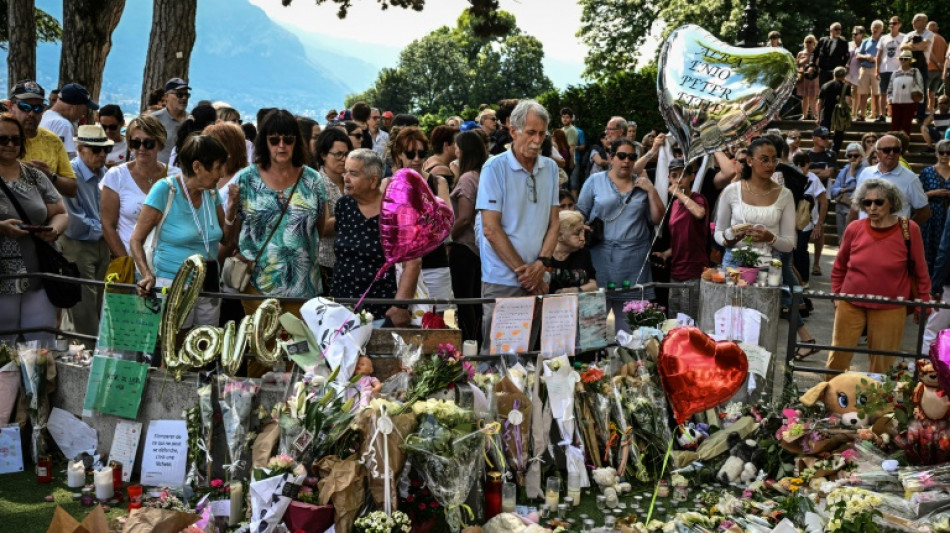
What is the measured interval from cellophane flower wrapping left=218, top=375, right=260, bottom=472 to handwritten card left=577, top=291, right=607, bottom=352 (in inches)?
74.6

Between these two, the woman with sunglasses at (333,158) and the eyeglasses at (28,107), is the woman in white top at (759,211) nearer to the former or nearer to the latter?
the woman with sunglasses at (333,158)

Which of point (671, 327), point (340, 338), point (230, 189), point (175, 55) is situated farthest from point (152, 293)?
point (175, 55)

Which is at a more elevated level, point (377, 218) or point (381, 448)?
point (377, 218)

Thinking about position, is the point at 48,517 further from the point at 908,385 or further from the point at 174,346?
the point at 908,385

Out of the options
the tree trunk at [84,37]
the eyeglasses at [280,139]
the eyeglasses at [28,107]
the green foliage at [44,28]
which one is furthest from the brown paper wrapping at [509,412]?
the green foliage at [44,28]

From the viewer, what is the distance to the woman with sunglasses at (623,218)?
7.29 m

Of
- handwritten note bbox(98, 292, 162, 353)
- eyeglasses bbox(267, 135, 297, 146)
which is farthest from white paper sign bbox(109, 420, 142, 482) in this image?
eyeglasses bbox(267, 135, 297, 146)

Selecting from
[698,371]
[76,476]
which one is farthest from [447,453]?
[76,476]

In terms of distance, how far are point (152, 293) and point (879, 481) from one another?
390cm

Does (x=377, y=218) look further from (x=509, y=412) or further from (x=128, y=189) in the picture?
(x=128, y=189)

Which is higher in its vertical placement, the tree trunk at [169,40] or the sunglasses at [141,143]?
the tree trunk at [169,40]

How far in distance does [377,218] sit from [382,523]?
188 cm

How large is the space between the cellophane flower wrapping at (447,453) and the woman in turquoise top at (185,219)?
166 cm

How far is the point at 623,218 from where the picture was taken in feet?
23.9
